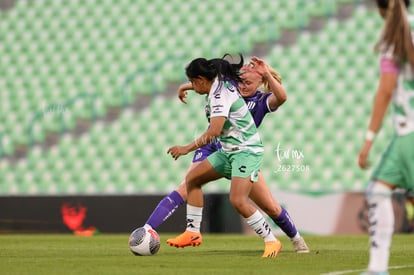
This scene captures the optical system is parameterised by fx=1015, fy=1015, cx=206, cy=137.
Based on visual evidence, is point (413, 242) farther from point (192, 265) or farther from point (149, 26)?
point (149, 26)

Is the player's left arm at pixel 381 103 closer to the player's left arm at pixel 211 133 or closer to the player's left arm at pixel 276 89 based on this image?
the player's left arm at pixel 211 133

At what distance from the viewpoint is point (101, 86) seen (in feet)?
63.5

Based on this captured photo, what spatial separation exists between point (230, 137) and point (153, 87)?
10.5 meters

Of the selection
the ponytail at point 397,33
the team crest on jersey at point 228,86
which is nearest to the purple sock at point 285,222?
the team crest on jersey at point 228,86

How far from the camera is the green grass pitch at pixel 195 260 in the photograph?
7211 millimetres

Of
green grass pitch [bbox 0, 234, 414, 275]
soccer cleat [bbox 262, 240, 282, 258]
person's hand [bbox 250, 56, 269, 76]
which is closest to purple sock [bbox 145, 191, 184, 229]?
green grass pitch [bbox 0, 234, 414, 275]

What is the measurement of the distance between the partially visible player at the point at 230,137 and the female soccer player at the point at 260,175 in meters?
0.25

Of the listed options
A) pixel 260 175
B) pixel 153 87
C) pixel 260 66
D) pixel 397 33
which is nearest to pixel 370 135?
pixel 397 33

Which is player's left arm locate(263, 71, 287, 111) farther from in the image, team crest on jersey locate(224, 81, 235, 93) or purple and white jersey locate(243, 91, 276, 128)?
team crest on jersey locate(224, 81, 235, 93)

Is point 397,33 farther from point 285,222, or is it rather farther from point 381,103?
point 285,222

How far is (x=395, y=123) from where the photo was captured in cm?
589

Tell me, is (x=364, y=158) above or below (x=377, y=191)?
above

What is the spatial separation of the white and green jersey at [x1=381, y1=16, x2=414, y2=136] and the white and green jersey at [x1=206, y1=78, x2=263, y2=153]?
2738 millimetres

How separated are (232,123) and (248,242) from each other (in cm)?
346
